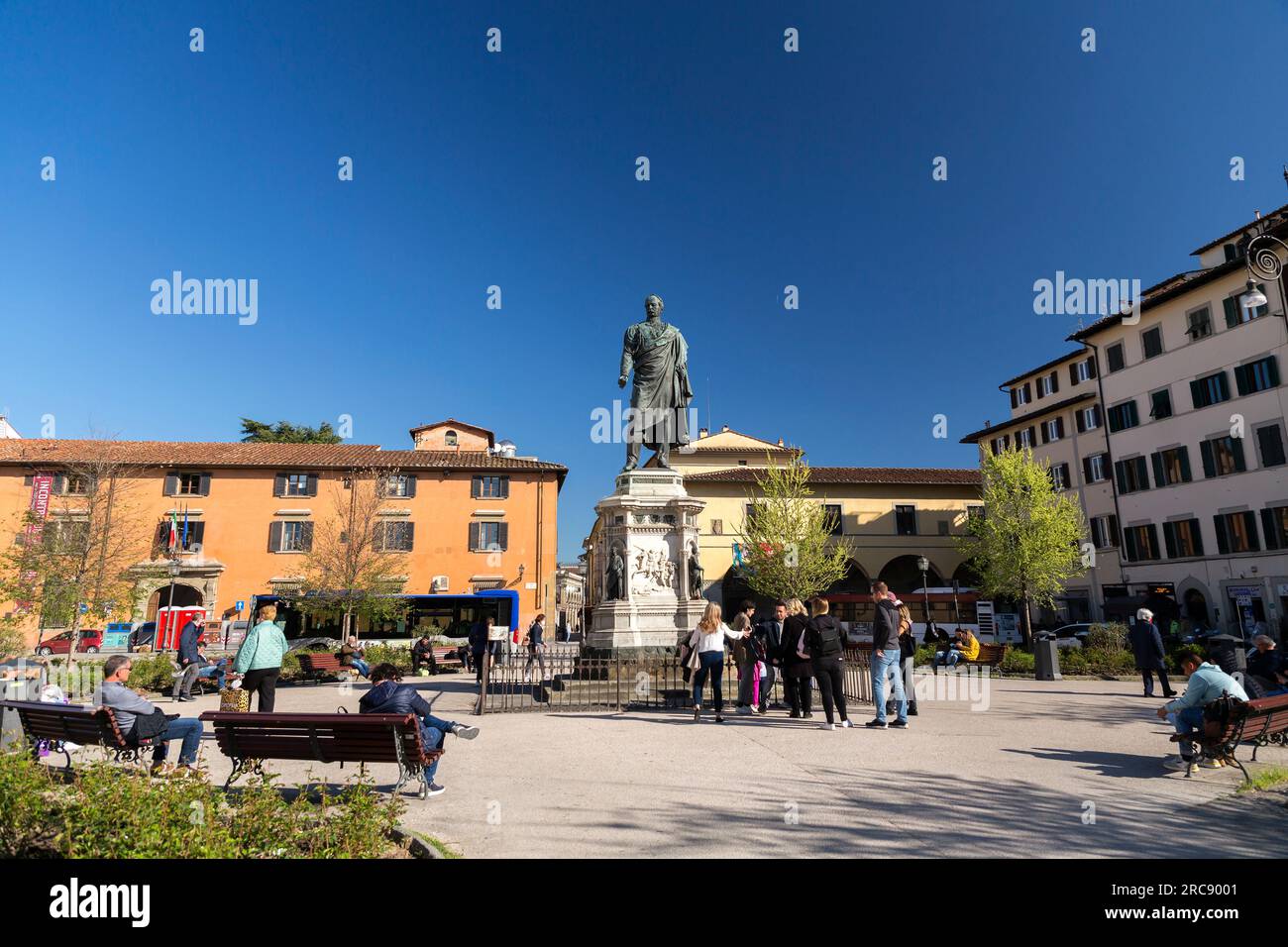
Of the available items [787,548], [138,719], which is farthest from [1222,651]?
[787,548]

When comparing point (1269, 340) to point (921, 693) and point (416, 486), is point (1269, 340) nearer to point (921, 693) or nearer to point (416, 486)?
point (921, 693)

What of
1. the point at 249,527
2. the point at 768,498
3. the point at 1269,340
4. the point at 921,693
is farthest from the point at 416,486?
the point at 1269,340

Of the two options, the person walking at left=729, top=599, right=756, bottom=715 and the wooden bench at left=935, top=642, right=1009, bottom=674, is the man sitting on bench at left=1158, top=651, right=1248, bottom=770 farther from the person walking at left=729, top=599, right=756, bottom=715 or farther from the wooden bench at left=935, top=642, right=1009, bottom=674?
the wooden bench at left=935, top=642, right=1009, bottom=674

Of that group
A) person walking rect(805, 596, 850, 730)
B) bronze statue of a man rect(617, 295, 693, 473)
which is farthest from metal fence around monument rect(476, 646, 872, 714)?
bronze statue of a man rect(617, 295, 693, 473)

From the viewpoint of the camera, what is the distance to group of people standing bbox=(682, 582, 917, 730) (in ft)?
30.0

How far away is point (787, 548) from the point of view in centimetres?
3784

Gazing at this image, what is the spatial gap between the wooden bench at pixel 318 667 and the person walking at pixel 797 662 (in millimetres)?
13089

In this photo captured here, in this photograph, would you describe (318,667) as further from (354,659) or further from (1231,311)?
(1231,311)

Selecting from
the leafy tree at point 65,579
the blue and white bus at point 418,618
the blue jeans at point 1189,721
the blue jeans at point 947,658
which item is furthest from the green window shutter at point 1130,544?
the leafy tree at point 65,579

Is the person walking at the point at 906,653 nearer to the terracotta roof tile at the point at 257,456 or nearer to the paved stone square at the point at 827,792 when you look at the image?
the paved stone square at the point at 827,792

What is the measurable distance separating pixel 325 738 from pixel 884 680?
7.08 metres

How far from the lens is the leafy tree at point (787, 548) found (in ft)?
→ 123

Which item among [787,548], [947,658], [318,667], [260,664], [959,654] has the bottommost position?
[947,658]
